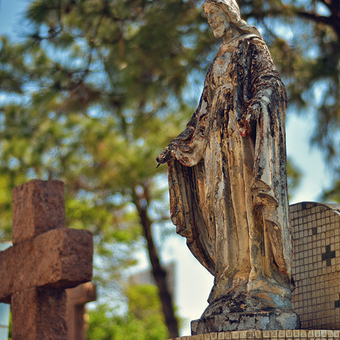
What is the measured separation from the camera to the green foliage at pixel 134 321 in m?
13.7

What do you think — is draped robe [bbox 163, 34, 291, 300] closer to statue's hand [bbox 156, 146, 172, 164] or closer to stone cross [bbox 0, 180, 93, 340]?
statue's hand [bbox 156, 146, 172, 164]

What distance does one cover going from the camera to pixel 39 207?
5938 millimetres

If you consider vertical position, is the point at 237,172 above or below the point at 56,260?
above

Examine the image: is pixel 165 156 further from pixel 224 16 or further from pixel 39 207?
pixel 39 207

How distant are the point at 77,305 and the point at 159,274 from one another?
276 centimetres

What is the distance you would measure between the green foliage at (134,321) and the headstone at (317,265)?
867 centimetres

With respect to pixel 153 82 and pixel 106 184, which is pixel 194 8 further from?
pixel 106 184

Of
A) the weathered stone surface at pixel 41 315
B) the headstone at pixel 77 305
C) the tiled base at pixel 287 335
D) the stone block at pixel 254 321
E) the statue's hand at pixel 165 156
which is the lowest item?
the tiled base at pixel 287 335

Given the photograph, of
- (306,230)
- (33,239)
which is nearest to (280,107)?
(306,230)

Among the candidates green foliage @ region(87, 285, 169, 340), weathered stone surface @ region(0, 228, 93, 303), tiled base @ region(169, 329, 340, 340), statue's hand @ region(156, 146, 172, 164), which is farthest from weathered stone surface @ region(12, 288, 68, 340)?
green foliage @ region(87, 285, 169, 340)

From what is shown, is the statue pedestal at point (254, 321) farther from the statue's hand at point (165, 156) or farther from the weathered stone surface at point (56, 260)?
the weathered stone surface at point (56, 260)

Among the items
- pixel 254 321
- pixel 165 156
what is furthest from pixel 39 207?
pixel 254 321

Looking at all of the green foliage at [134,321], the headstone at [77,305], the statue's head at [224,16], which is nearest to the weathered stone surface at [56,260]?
the headstone at [77,305]

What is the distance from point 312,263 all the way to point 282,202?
31.5 inches
